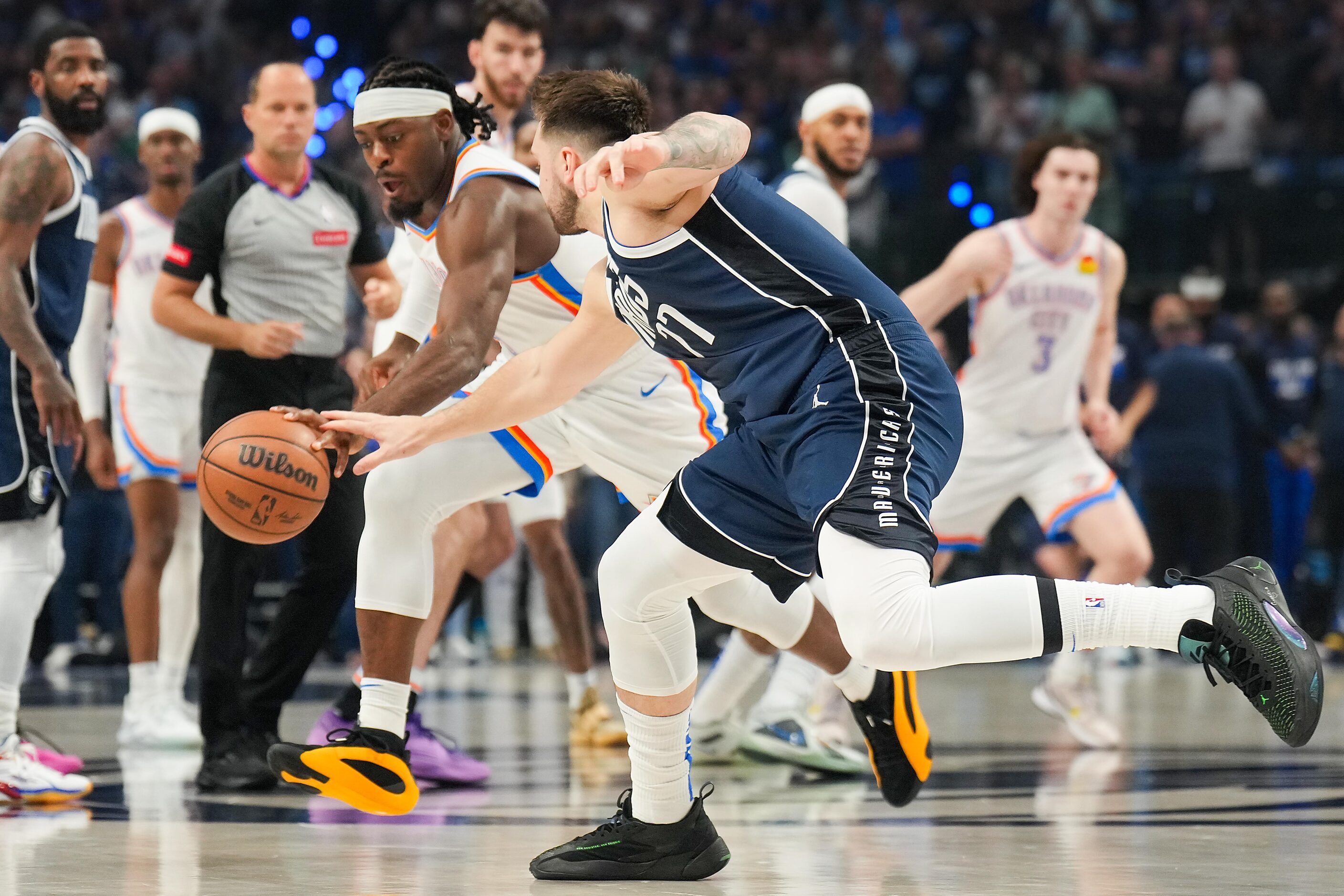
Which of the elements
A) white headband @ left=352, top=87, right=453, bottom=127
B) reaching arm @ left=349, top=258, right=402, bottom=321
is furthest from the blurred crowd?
white headband @ left=352, top=87, right=453, bottom=127

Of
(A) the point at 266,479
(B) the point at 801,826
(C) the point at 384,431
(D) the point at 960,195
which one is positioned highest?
(D) the point at 960,195

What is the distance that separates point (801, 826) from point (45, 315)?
2.75 m

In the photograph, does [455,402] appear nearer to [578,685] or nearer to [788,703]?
[788,703]

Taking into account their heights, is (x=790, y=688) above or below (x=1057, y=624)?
below

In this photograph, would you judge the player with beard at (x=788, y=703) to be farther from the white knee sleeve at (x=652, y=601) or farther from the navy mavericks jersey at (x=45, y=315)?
the navy mavericks jersey at (x=45, y=315)

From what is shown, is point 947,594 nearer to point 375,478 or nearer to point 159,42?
point 375,478

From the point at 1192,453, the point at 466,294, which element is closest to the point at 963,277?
the point at 466,294

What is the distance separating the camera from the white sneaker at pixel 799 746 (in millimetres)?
5594

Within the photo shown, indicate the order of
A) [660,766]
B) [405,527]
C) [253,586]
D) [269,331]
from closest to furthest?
[660,766]
[405,527]
[269,331]
[253,586]

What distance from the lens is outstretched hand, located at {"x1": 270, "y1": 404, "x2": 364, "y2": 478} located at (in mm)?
3770

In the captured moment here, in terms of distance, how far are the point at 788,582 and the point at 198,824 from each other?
71.4 inches

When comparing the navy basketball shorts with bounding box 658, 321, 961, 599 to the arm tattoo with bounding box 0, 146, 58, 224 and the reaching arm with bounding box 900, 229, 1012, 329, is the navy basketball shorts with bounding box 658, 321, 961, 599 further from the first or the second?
the reaching arm with bounding box 900, 229, 1012, 329

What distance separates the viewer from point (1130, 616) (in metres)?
3.40

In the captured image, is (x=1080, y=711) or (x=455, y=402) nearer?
(x=455, y=402)
